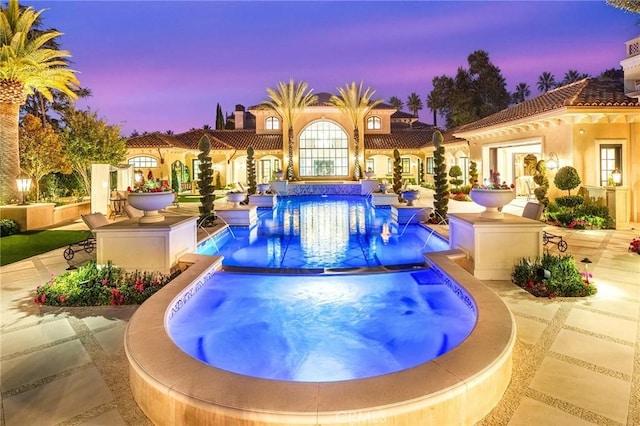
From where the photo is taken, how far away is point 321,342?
528 centimetres

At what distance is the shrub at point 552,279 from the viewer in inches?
245

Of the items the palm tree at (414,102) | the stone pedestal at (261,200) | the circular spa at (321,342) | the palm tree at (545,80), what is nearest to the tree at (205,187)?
the circular spa at (321,342)

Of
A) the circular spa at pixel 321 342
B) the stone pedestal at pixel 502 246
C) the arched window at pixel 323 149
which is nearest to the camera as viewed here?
the circular spa at pixel 321 342

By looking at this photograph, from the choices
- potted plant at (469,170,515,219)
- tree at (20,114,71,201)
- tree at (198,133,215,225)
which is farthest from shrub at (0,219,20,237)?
potted plant at (469,170,515,219)

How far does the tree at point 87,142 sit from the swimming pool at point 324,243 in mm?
9044

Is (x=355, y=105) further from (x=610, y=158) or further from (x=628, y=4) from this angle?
(x=628, y=4)

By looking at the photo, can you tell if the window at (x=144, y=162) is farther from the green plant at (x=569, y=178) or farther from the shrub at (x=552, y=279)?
the shrub at (x=552, y=279)

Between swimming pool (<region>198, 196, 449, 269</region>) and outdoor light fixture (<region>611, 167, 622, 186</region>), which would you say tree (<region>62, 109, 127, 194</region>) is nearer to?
swimming pool (<region>198, 196, 449, 269</region>)

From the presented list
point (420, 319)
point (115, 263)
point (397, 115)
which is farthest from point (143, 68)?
point (420, 319)

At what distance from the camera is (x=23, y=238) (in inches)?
497

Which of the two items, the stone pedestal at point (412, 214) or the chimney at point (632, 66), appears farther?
A: the stone pedestal at point (412, 214)

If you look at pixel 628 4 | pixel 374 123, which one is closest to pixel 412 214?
pixel 628 4

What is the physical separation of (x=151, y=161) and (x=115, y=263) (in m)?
25.1

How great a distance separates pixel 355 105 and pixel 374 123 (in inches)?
192
